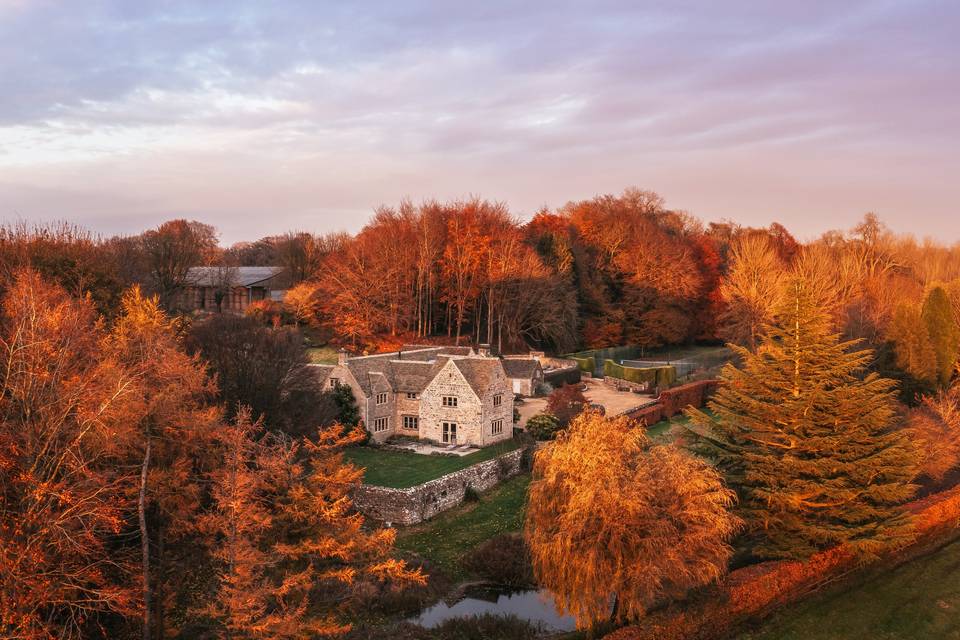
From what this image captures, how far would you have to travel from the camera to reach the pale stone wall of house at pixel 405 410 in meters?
43.0

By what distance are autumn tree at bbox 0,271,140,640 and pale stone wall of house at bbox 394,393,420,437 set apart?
24.1m

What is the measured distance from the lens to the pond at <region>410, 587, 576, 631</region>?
928 inches

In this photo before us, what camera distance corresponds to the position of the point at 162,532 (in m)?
19.9

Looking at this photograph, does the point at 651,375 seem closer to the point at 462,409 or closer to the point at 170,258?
the point at 462,409

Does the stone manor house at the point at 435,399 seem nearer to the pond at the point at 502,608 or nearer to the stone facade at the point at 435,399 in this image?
the stone facade at the point at 435,399

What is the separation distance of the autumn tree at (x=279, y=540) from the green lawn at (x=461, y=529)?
6.28 metres

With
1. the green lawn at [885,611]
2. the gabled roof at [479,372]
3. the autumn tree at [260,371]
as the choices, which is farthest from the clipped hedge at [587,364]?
the green lawn at [885,611]

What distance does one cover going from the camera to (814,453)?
82.9ft

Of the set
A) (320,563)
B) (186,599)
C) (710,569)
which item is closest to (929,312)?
(710,569)

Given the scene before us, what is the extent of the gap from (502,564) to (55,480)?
51.2ft

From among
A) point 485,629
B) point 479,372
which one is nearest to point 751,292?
point 479,372

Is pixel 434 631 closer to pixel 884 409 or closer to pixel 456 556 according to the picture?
pixel 456 556

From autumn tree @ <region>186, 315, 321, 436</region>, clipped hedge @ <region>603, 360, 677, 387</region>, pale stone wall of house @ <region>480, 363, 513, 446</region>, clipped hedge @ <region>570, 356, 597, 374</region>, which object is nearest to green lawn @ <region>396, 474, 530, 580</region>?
pale stone wall of house @ <region>480, 363, 513, 446</region>

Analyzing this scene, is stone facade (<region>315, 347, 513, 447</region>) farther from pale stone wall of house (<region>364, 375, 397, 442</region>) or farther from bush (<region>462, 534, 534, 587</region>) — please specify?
bush (<region>462, 534, 534, 587</region>)
